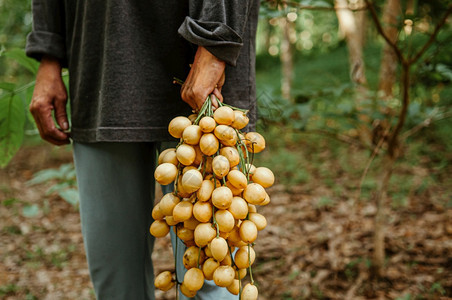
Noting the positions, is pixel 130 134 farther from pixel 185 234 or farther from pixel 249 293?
pixel 249 293

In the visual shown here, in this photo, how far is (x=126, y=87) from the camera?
99 cm

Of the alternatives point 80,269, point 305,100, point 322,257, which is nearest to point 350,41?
point 305,100

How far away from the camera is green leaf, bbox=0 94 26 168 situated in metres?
1.34

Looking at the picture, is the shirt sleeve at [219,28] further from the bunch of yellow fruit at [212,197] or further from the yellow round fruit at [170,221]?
the yellow round fruit at [170,221]

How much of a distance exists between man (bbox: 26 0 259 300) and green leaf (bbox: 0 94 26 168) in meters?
0.23

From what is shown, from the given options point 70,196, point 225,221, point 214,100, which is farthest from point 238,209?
point 70,196

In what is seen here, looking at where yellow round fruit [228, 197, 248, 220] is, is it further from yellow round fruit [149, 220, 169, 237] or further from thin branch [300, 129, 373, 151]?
thin branch [300, 129, 373, 151]

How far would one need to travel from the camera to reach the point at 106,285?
1.14 meters

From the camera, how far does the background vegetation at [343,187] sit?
1.64 meters

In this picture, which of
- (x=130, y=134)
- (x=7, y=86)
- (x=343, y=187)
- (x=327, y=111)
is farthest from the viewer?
(x=343, y=187)

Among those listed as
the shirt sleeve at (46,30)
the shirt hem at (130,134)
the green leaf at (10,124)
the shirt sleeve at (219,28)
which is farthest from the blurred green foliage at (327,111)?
the shirt sleeve at (219,28)

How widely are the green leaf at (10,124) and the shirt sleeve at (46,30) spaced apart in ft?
0.84

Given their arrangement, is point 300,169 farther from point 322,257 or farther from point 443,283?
point 443,283

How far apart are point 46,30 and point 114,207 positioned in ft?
1.94
